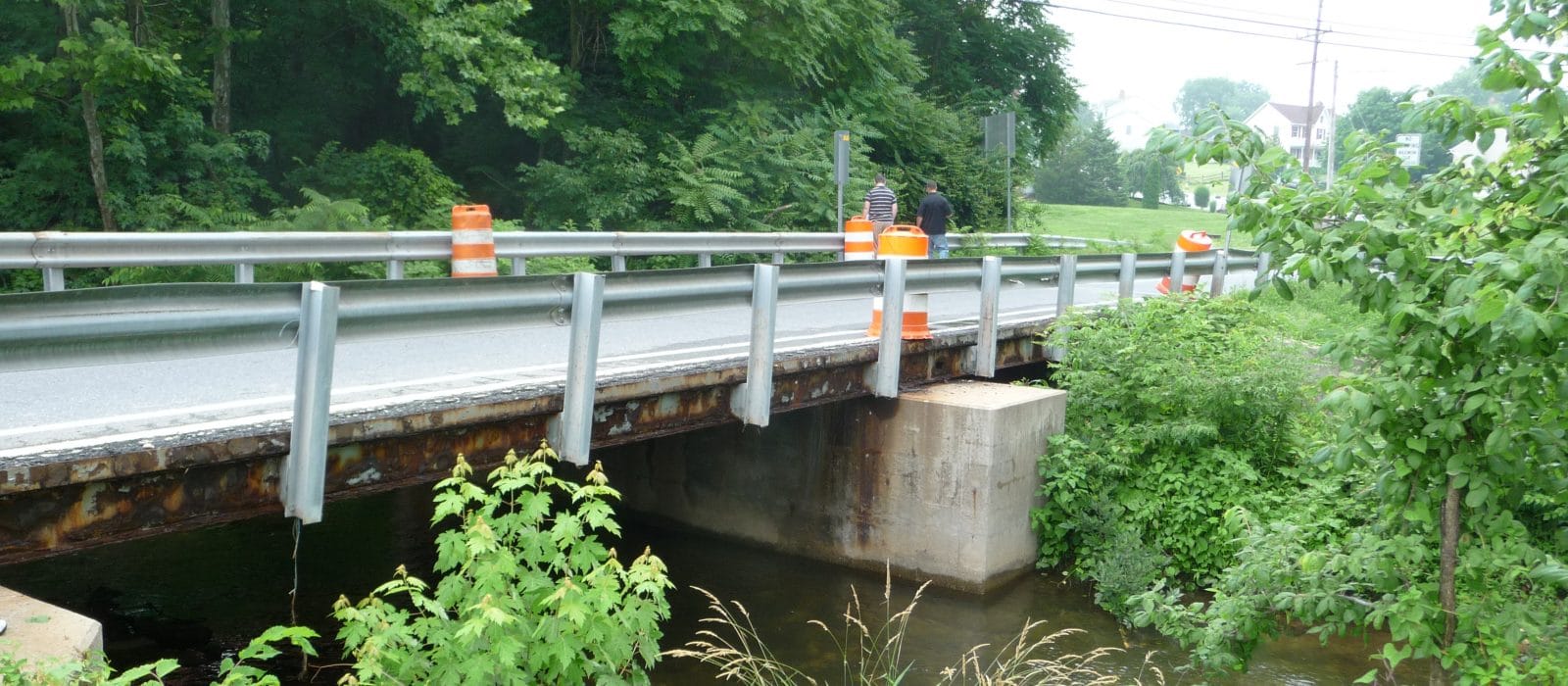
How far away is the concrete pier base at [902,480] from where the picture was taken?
10258 mm

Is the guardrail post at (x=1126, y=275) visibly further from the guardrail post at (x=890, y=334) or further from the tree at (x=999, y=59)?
the tree at (x=999, y=59)

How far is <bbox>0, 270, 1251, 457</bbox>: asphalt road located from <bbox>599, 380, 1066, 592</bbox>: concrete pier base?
101 cm

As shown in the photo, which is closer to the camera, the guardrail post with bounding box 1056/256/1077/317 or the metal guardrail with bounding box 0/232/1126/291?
the metal guardrail with bounding box 0/232/1126/291

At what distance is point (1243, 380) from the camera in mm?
10703

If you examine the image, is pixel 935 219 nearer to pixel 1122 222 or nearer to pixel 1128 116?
pixel 1122 222

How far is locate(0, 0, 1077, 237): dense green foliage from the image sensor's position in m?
16.1

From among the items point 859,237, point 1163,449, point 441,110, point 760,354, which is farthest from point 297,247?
point 441,110

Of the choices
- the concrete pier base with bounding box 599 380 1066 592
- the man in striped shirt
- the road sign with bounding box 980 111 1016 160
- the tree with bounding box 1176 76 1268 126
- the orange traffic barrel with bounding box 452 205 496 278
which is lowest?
the concrete pier base with bounding box 599 380 1066 592

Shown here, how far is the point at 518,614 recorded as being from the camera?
4.70m

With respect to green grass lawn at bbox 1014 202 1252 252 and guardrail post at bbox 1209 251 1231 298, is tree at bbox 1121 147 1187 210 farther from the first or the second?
guardrail post at bbox 1209 251 1231 298

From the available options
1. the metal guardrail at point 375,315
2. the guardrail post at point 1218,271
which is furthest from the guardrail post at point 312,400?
the guardrail post at point 1218,271

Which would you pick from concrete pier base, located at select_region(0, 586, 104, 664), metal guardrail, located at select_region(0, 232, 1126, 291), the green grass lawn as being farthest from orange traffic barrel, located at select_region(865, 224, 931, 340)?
the green grass lawn

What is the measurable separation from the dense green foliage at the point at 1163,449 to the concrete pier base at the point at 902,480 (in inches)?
14.1

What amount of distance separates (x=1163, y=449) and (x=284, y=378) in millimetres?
7365
